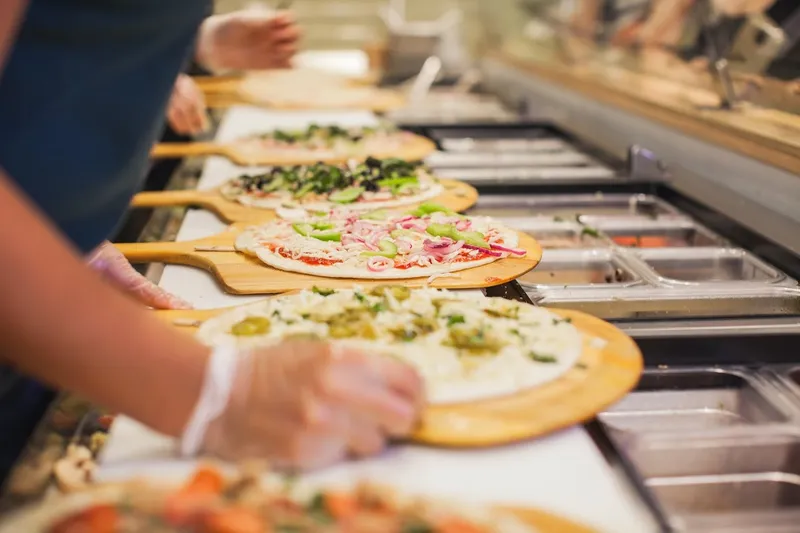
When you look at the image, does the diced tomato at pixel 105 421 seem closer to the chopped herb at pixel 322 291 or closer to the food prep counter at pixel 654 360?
the food prep counter at pixel 654 360

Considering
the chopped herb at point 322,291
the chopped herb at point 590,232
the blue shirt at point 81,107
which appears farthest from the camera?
the chopped herb at point 590,232

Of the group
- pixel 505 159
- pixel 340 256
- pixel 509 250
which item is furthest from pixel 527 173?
pixel 340 256

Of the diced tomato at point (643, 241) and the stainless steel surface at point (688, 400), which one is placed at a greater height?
the diced tomato at point (643, 241)

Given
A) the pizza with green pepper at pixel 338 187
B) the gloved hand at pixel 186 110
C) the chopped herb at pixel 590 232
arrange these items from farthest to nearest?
the gloved hand at pixel 186 110 < the pizza with green pepper at pixel 338 187 < the chopped herb at pixel 590 232

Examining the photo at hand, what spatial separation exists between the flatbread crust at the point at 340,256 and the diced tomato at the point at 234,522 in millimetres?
841

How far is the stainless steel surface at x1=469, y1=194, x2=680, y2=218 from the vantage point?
2398mm

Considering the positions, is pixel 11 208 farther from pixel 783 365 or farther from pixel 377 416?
pixel 783 365

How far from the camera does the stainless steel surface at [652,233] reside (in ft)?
7.14

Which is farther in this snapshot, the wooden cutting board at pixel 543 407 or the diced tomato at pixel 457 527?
the wooden cutting board at pixel 543 407

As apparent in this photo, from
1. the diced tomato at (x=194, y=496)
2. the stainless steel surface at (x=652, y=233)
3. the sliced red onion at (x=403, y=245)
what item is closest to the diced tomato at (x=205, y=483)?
the diced tomato at (x=194, y=496)

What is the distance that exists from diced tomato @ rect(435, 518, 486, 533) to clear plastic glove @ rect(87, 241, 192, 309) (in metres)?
0.80

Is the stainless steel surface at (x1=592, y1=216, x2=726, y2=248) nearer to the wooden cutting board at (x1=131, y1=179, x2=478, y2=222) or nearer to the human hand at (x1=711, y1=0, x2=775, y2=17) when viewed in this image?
the wooden cutting board at (x1=131, y1=179, x2=478, y2=222)

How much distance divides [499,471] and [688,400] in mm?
500

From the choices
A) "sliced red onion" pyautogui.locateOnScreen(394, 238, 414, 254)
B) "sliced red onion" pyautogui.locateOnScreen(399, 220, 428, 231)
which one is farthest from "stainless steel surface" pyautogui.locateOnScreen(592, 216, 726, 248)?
"sliced red onion" pyautogui.locateOnScreen(394, 238, 414, 254)
